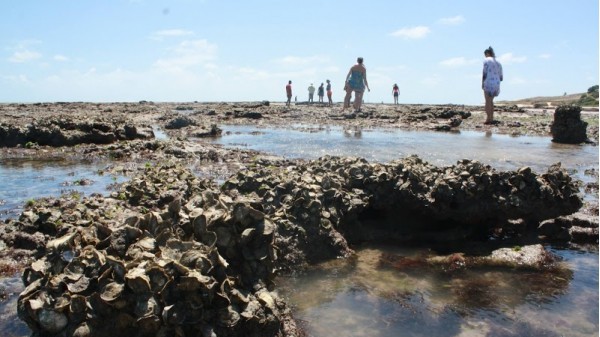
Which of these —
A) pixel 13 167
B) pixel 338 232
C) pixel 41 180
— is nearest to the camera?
pixel 338 232

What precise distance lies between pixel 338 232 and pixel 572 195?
3.60 m

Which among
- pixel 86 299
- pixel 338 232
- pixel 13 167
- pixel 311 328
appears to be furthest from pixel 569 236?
pixel 13 167

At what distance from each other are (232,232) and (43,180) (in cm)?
824

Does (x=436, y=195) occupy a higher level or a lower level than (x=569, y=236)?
higher

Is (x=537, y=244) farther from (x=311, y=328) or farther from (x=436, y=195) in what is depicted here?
(x=311, y=328)

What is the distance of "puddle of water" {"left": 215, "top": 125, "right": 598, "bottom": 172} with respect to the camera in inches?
513

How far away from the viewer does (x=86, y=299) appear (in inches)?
145

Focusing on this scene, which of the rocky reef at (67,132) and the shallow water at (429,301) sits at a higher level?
the rocky reef at (67,132)

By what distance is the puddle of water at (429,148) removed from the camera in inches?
513

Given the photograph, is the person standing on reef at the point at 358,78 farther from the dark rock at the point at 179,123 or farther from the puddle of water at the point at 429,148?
the dark rock at the point at 179,123

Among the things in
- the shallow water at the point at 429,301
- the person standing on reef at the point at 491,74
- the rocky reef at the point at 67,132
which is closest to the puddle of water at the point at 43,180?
the shallow water at the point at 429,301

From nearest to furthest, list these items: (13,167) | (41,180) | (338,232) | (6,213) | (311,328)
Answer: (311,328), (338,232), (6,213), (41,180), (13,167)

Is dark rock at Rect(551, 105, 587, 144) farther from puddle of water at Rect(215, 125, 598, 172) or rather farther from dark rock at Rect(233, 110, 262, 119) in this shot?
dark rock at Rect(233, 110, 262, 119)

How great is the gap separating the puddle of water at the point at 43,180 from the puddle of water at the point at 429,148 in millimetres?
5405
